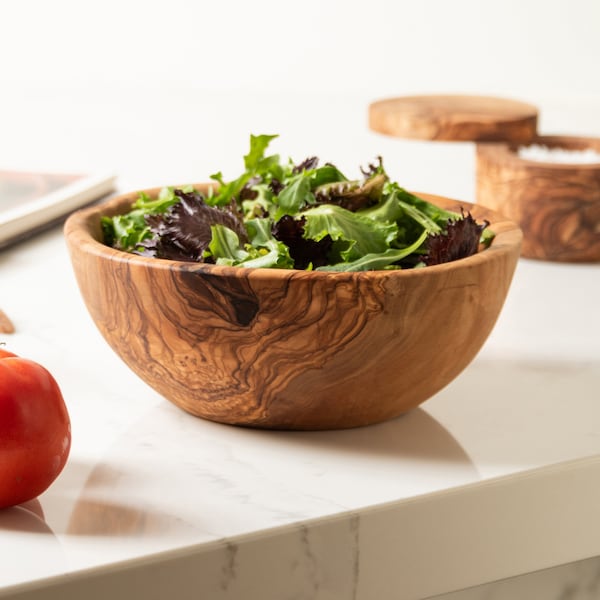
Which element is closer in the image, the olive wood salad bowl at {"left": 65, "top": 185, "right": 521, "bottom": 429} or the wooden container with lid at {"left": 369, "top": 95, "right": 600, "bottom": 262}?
the olive wood salad bowl at {"left": 65, "top": 185, "right": 521, "bottom": 429}

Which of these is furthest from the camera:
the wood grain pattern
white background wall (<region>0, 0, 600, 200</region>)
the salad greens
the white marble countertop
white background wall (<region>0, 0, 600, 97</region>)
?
white background wall (<region>0, 0, 600, 97</region>)

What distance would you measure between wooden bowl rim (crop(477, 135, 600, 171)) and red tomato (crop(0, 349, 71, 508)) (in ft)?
2.97

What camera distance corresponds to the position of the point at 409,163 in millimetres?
2133

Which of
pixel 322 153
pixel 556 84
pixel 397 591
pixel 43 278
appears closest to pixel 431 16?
pixel 556 84

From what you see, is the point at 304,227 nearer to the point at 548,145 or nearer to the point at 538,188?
the point at 538,188

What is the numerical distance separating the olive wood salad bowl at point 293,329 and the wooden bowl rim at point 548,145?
60cm

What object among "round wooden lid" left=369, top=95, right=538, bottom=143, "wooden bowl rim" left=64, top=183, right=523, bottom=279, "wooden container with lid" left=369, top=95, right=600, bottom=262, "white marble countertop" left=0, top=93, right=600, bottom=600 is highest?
"wooden bowl rim" left=64, top=183, right=523, bottom=279

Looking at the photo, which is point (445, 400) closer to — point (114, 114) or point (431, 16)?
point (114, 114)

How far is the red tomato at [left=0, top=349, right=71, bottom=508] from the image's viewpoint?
745 mm

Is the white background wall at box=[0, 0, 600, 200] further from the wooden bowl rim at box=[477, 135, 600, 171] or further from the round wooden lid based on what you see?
the wooden bowl rim at box=[477, 135, 600, 171]

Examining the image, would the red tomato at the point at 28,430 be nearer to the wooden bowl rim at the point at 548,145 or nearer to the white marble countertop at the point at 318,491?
the white marble countertop at the point at 318,491

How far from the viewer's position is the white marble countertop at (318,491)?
743 mm

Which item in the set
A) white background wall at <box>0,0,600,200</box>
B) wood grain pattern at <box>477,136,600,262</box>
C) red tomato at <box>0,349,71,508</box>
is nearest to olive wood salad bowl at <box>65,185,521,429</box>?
red tomato at <box>0,349,71,508</box>

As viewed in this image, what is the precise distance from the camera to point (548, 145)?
1684mm
